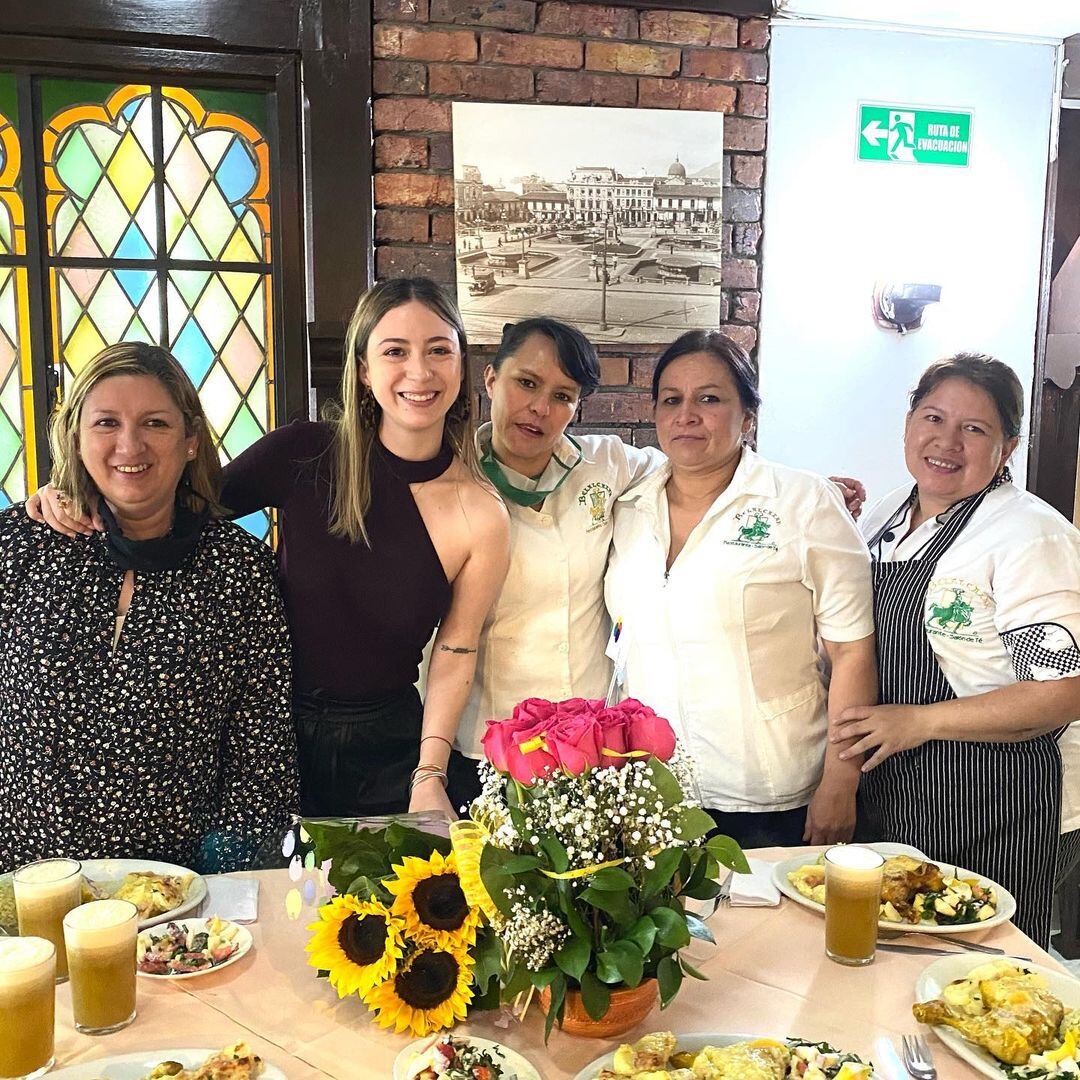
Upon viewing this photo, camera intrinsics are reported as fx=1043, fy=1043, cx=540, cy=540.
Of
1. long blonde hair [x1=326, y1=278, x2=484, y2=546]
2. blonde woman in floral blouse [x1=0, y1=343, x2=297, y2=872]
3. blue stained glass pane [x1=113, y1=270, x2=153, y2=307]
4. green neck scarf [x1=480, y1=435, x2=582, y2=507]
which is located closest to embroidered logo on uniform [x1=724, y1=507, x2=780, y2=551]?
green neck scarf [x1=480, y1=435, x2=582, y2=507]

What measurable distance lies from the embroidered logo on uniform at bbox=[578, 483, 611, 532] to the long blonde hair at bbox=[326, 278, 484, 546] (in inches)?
10.4

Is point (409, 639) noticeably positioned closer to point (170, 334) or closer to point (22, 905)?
point (22, 905)

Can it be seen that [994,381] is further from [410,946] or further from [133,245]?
[133,245]

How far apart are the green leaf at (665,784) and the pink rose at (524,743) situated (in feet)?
0.37

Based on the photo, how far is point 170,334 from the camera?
294cm

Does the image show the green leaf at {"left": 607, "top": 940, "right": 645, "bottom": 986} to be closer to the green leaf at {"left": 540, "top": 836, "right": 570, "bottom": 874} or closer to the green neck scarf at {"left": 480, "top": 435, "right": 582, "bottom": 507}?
the green leaf at {"left": 540, "top": 836, "right": 570, "bottom": 874}

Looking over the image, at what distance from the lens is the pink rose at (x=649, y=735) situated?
1.16m

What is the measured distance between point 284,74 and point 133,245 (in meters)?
0.62

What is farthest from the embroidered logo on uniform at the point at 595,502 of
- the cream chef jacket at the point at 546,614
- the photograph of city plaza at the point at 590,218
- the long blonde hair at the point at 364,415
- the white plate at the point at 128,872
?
the white plate at the point at 128,872

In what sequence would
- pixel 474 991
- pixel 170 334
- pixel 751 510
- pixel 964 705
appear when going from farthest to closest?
1. pixel 170 334
2. pixel 751 510
3. pixel 964 705
4. pixel 474 991

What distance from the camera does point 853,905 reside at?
→ 4.45 ft

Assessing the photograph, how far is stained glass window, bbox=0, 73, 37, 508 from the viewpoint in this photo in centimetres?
279

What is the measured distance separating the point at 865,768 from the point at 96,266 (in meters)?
2.36

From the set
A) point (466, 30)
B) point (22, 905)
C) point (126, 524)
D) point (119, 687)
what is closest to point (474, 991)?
point (22, 905)
